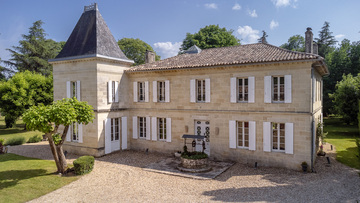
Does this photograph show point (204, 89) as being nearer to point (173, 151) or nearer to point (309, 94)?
point (173, 151)

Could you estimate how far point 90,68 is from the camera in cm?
1609

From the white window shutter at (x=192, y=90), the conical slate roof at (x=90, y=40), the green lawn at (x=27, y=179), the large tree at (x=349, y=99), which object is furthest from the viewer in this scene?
the large tree at (x=349, y=99)

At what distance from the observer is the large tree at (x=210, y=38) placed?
3312cm

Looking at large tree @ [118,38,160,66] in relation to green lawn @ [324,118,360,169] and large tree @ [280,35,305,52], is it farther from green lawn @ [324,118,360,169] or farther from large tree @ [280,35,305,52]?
large tree @ [280,35,305,52]

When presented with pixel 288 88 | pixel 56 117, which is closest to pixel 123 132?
pixel 56 117

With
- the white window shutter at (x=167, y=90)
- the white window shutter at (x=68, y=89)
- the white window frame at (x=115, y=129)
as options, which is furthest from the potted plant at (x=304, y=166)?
the white window shutter at (x=68, y=89)

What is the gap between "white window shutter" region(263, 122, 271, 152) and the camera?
520 inches

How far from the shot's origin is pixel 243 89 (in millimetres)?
14203

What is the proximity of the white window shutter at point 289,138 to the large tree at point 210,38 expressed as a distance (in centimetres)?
2215

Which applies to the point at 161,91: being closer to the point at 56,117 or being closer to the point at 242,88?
the point at 242,88

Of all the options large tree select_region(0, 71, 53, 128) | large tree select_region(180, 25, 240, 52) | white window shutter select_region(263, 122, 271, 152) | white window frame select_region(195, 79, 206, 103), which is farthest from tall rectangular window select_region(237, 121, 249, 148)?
large tree select_region(0, 71, 53, 128)

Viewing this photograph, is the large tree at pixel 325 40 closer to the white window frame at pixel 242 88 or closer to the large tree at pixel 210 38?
the large tree at pixel 210 38

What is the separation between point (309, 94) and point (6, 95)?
28967 millimetres

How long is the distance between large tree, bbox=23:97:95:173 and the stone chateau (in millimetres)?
3537
